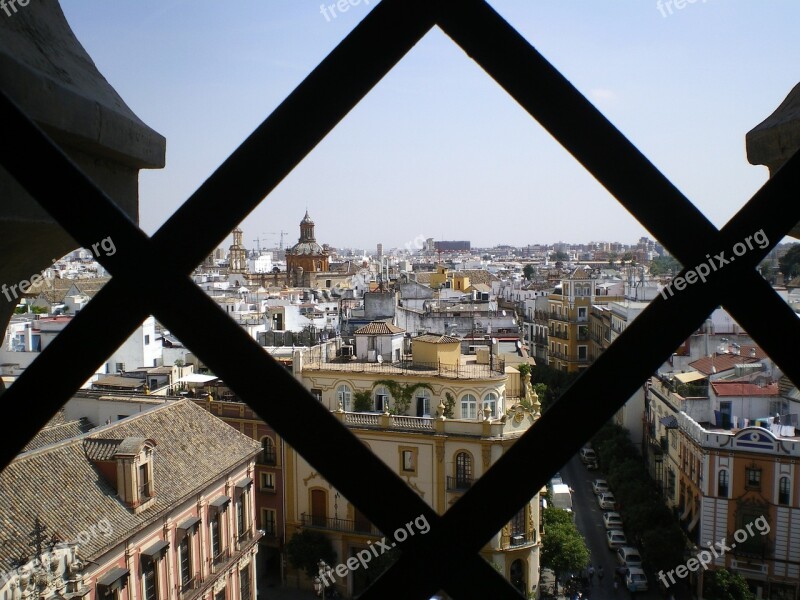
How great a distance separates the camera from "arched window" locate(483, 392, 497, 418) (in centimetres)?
1469

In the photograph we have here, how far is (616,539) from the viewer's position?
17156 millimetres

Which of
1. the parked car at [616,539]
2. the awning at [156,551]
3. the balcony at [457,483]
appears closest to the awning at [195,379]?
the balcony at [457,483]

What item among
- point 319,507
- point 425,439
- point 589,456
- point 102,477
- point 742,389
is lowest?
point 589,456

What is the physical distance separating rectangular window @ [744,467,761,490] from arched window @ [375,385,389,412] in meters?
6.79

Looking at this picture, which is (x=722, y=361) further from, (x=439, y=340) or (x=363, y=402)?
(x=363, y=402)

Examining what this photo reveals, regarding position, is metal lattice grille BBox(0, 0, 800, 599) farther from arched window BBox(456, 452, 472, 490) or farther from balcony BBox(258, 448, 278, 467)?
balcony BBox(258, 448, 278, 467)

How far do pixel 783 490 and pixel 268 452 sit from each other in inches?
380

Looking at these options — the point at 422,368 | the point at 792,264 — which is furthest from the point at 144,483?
the point at 792,264

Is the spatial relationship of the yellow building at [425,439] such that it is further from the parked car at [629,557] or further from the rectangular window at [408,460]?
the parked car at [629,557]

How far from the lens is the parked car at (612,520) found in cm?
1772

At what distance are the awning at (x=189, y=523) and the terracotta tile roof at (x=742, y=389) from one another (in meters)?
10.5

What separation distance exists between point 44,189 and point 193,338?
234 mm

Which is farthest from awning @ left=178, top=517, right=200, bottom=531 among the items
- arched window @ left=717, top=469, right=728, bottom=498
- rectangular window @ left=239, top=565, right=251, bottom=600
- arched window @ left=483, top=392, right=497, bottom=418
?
arched window @ left=717, top=469, right=728, bottom=498

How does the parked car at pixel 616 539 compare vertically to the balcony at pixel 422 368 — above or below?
below
